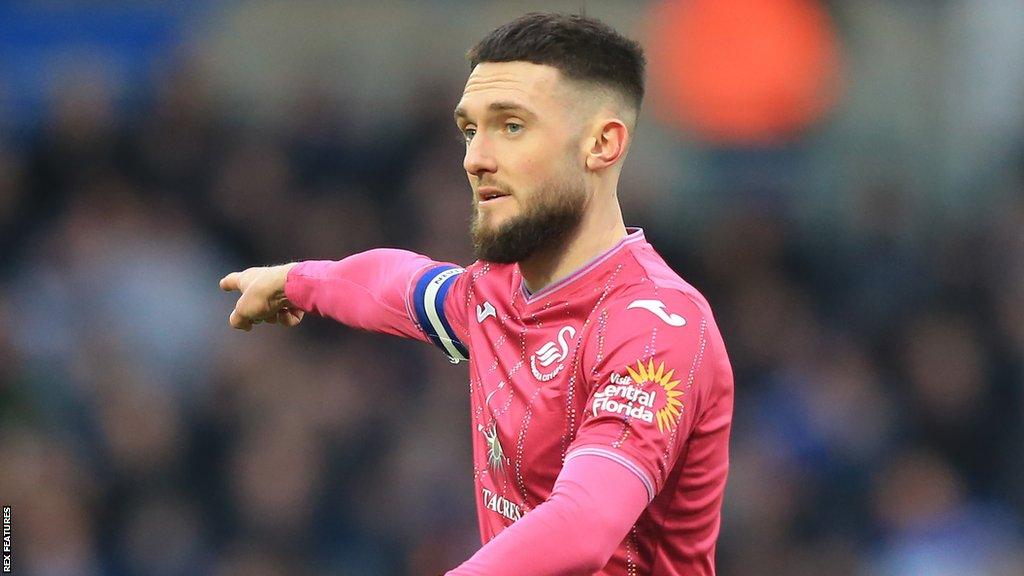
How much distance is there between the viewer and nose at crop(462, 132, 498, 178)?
9.61ft

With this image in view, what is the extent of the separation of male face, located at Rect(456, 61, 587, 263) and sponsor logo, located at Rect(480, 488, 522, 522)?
1.72 ft

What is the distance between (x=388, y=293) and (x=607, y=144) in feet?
2.72

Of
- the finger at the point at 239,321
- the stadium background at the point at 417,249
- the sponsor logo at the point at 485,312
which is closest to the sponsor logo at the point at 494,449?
the sponsor logo at the point at 485,312

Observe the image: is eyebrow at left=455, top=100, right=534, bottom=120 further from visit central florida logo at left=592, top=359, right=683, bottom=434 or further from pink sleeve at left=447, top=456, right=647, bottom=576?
pink sleeve at left=447, top=456, right=647, bottom=576

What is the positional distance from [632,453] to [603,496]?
113 mm

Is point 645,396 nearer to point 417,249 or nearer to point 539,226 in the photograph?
point 539,226

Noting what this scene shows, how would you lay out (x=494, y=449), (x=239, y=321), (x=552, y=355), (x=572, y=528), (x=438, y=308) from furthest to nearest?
(x=239, y=321)
(x=438, y=308)
(x=494, y=449)
(x=552, y=355)
(x=572, y=528)

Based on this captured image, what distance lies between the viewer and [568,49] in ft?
9.89

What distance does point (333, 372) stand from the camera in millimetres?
6777

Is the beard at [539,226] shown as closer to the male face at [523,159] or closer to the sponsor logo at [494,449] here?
the male face at [523,159]

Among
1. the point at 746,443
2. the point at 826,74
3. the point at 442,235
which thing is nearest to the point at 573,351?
the point at 746,443

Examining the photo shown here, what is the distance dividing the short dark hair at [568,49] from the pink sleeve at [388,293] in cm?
63

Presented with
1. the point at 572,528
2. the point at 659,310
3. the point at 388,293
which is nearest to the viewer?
the point at 572,528

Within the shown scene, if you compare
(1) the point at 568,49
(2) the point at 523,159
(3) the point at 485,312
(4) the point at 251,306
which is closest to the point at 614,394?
(2) the point at 523,159
